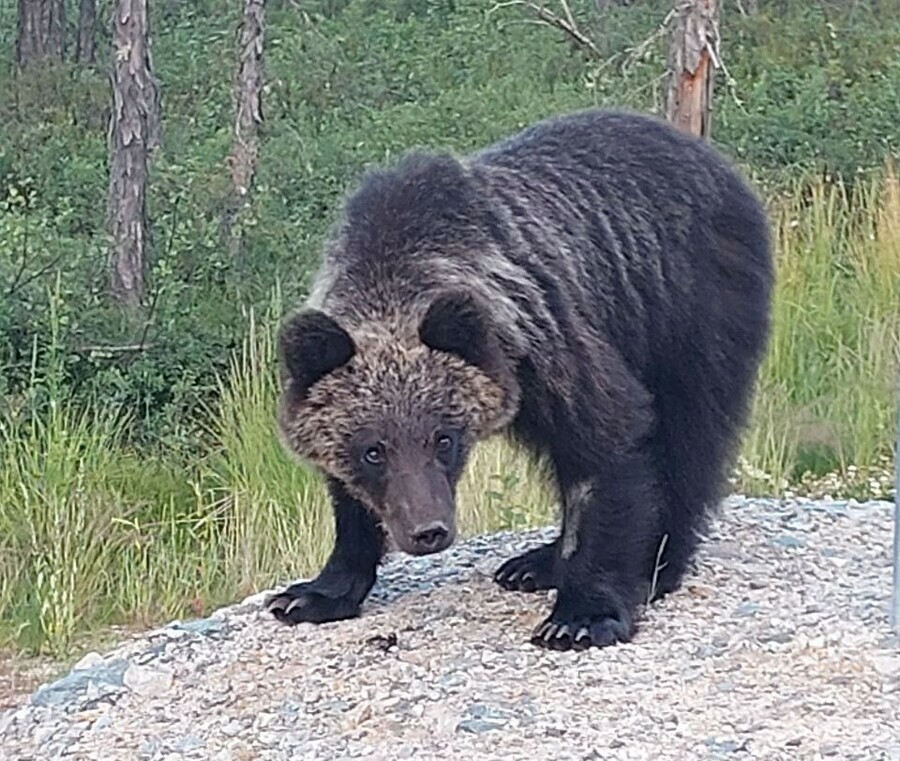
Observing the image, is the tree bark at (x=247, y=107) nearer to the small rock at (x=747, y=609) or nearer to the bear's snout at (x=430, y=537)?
the small rock at (x=747, y=609)

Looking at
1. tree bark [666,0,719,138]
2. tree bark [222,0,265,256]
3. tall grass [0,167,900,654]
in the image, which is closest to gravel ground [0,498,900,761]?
tall grass [0,167,900,654]

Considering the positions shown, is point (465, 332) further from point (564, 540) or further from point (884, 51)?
point (884, 51)

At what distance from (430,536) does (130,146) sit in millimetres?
9481

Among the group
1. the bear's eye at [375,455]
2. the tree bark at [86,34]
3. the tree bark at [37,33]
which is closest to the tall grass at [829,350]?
the bear's eye at [375,455]

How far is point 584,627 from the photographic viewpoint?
5.16 metres

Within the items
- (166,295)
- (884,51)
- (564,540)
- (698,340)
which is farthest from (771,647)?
(884,51)

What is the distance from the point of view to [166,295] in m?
12.6

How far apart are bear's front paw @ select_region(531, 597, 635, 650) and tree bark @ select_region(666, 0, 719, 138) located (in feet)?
18.3

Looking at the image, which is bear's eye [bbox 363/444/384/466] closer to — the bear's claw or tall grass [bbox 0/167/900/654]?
the bear's claw

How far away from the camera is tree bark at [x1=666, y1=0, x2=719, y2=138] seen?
10375mm

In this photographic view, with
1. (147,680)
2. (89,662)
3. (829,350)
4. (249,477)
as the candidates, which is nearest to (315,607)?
(147,680)

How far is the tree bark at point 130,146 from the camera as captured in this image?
13.5 meters

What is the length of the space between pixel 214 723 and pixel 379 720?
51cm

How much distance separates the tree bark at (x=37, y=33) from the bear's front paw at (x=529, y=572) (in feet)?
63.7
